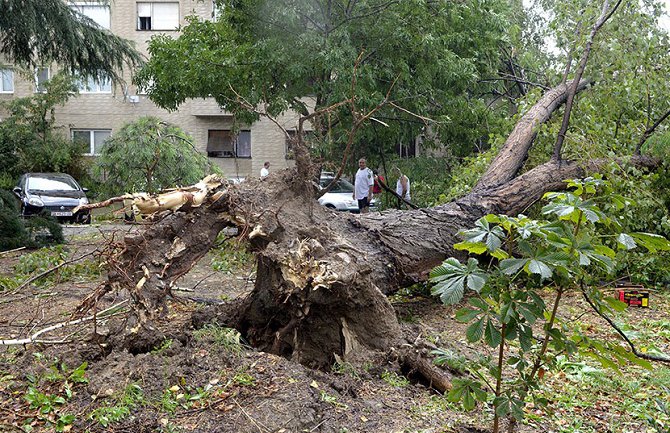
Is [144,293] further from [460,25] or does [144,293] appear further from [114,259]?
[460,25]

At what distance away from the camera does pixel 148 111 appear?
26.1 meters

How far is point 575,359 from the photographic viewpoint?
4.98 m

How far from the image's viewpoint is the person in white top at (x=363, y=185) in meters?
14.3

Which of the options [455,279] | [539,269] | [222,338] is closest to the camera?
[539,269]

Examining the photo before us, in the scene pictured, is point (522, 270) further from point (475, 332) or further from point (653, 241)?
point (653, 241)

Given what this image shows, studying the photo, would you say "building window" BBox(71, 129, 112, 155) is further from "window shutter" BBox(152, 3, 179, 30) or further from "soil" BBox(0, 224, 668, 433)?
"soil" BBox(0, 224, 668, 433)

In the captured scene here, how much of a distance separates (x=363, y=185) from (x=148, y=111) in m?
14.5

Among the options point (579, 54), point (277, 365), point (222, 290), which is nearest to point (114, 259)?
point (277, 365)

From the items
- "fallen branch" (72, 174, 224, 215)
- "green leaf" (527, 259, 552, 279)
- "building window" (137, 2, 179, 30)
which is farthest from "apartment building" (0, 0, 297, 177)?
"green leaf" (527, 259, 552, 279)

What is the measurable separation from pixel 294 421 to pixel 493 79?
11.7m

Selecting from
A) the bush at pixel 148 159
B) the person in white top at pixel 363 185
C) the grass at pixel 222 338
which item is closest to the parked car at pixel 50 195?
the bush at pixel 148 159

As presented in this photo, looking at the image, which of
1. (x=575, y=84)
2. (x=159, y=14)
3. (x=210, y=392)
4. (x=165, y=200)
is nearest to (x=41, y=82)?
(x=159, y=14)

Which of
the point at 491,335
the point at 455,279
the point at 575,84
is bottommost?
the point at 491,335

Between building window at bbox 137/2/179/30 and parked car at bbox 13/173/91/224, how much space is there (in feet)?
34.0
